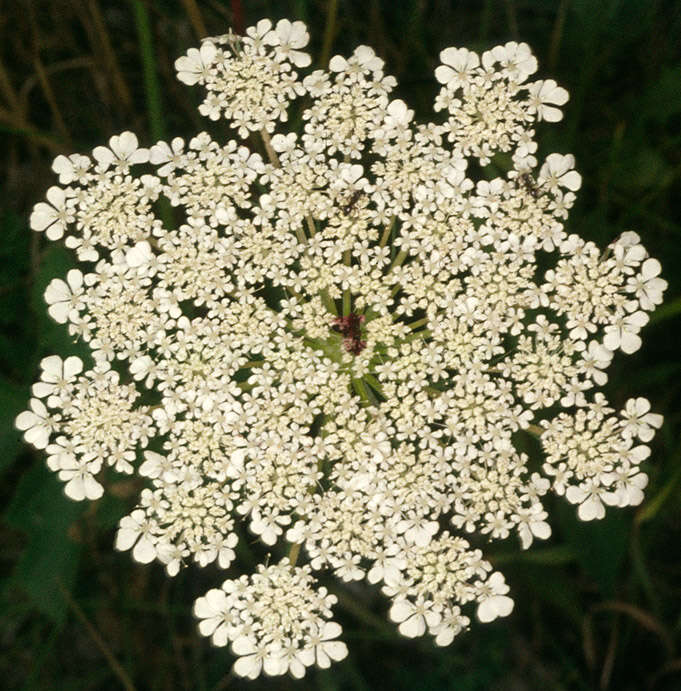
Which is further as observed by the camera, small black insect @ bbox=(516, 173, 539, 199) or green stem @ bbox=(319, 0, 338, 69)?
green stem @ bbox=(319, 0, 338, 69)

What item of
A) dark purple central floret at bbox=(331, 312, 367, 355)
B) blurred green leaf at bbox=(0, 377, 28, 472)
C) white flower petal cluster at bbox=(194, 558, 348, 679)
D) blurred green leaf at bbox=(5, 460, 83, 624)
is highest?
blurred green leaf at bbox=(0, 377, 28, 472)

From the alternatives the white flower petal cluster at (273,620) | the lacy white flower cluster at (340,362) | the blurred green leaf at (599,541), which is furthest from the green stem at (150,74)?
the blurred green leaf at (599,541)

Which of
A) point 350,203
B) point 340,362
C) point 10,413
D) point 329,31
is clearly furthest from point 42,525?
point 329,31

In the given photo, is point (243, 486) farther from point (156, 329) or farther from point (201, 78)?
point (201, 78)

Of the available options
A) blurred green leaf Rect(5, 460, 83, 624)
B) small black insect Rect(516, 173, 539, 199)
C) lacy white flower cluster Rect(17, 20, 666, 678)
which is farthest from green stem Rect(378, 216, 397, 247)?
blurred green leaf Rect(5, 460, 83, 624)

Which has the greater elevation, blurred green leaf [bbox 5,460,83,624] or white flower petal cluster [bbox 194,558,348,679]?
blurred green leaf [bbox 5,460,83,624]

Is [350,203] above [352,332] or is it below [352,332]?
above

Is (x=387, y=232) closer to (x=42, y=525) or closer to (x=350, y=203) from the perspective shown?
(x=350, y=203)

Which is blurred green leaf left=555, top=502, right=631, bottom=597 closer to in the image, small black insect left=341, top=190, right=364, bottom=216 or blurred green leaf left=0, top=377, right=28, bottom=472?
small black insect left=341, top=190, right=364, bottom=216
